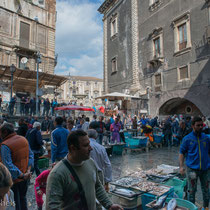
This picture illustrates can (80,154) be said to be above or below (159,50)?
below

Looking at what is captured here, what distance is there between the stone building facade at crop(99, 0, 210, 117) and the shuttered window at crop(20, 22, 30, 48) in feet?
40.5

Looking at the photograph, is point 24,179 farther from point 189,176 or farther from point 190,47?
point 190,47

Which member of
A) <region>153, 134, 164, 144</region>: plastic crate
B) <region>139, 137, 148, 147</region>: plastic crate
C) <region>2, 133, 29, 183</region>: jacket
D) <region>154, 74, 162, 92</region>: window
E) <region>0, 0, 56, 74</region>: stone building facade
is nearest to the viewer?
<region>2, 133, 29, 183</region>: jacket

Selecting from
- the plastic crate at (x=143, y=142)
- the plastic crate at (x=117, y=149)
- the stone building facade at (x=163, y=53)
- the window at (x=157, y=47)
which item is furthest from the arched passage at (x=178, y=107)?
the plastic crate at (x=117, y=149)

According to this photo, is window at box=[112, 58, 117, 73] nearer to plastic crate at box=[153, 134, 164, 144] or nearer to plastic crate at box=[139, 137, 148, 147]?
plastic crate at box=[153, 134, 164, 144]

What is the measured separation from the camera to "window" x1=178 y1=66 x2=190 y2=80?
17547mm

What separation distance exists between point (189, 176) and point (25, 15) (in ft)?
105

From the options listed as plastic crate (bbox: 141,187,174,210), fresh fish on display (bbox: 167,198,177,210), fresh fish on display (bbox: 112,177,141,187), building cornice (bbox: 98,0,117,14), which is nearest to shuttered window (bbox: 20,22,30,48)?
building cornice (bbox: 98,0,117,14)

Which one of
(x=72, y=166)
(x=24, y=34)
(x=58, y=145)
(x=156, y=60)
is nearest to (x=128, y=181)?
(x=58, y=145)

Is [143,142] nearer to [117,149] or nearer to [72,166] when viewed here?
[117,149]

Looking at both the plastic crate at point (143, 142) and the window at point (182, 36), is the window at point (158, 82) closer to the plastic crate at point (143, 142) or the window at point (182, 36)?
the window at point (182, 36)

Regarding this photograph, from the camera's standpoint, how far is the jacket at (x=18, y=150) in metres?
3.08

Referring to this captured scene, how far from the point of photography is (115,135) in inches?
414

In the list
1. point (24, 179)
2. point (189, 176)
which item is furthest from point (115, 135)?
point (24, 179)
